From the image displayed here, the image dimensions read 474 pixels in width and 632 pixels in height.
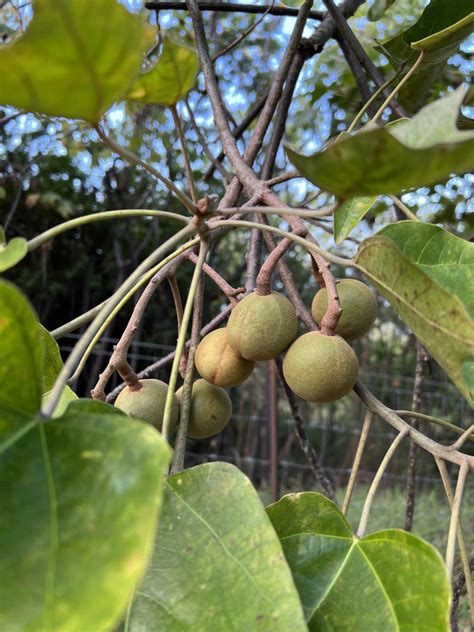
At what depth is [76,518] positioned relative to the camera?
33 centimetres

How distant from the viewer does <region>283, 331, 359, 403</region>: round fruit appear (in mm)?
581

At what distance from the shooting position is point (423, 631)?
0.43m

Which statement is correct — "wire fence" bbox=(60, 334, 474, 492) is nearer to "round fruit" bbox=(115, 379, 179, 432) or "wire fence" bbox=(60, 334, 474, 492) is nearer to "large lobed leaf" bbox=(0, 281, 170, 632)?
"round fruit" bbox=(115, 379, 179, 432)

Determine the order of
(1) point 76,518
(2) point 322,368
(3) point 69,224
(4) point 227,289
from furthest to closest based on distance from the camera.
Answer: (4) point 227,289 → (2) point 322,368 → (3) point 69,224 → (1) point 76,518

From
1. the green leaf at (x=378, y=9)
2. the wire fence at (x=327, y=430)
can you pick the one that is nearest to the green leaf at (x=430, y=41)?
the green leaf at (x=378, y=9)

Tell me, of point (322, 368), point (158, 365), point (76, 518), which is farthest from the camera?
point (158, 365)

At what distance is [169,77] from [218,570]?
404mm

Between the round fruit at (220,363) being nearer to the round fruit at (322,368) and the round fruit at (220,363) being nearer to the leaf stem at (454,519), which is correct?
the round fruit at (322,368)

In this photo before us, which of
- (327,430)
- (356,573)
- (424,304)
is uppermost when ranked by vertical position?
(424,304)

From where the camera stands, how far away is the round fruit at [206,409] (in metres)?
0.66

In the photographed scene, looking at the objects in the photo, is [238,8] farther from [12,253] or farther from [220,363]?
[12,253]

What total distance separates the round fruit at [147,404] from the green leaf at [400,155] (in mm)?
307

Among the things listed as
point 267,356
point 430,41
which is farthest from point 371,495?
point 430,41

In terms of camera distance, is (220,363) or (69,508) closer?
(69,508)
